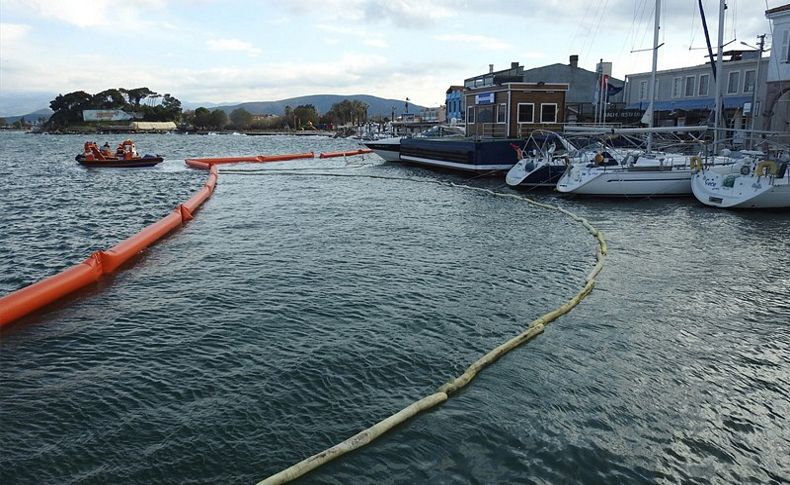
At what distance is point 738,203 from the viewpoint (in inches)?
877

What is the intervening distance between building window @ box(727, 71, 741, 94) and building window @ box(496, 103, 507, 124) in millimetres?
26244

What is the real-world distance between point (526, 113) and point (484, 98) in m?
3.68

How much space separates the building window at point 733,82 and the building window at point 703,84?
1.82m

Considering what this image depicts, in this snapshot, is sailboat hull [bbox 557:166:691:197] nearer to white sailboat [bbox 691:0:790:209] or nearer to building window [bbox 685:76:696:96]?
white sailboat [bbox 691:0:790:209]

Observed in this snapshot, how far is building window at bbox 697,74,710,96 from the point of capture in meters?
50.9

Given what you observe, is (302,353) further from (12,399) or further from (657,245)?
(657,245)

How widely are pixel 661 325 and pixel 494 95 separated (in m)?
30.1

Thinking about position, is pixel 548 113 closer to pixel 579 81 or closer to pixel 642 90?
pixel 642 90

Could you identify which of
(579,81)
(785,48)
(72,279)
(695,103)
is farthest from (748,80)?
(72,279)

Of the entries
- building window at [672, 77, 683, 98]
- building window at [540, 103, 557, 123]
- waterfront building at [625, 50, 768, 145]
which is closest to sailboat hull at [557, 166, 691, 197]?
building window at [540, 103, 557, 123]

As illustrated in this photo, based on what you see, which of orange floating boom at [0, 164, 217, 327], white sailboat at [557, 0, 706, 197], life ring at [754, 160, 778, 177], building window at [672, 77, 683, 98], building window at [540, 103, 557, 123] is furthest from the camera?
building window at [672, 77, 683, 98]

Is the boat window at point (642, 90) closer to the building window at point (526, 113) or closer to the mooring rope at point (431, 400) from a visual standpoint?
the building window at point (526, 113)

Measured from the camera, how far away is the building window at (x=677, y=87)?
53.7 meters

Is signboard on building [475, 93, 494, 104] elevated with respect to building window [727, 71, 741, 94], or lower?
lower
